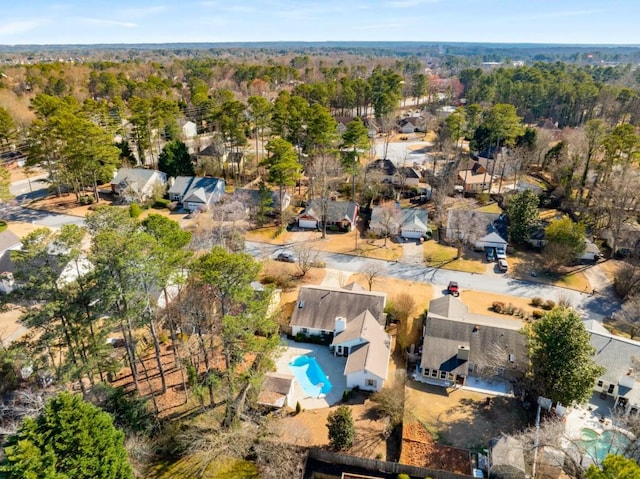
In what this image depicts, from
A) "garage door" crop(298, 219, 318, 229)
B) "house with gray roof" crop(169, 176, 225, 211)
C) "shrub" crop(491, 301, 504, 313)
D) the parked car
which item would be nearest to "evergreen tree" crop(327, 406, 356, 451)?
"shrub" crop(491, 301, 504, 313)

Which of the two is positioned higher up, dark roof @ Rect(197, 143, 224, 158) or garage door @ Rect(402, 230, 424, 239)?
dark roof @ Rect(197, 143, 224, 158)

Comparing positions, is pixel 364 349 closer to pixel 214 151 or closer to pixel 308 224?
pixel 308 224

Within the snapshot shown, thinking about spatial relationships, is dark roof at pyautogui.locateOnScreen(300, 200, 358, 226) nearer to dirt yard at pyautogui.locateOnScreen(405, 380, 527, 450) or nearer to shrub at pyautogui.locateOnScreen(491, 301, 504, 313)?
shrub at pyautogui.locateOnScreen(491, 301, 504, 313)

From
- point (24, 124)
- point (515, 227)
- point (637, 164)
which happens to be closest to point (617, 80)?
point (637, 164)

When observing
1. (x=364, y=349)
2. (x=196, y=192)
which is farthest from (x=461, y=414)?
(x=196, y=192)

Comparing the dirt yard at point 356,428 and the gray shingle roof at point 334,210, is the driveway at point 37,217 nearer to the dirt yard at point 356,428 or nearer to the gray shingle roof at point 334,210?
the gray shingle roof at point 334,210

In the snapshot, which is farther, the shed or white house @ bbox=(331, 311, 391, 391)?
white house @ bbox=(331, 311, 391, 391)
